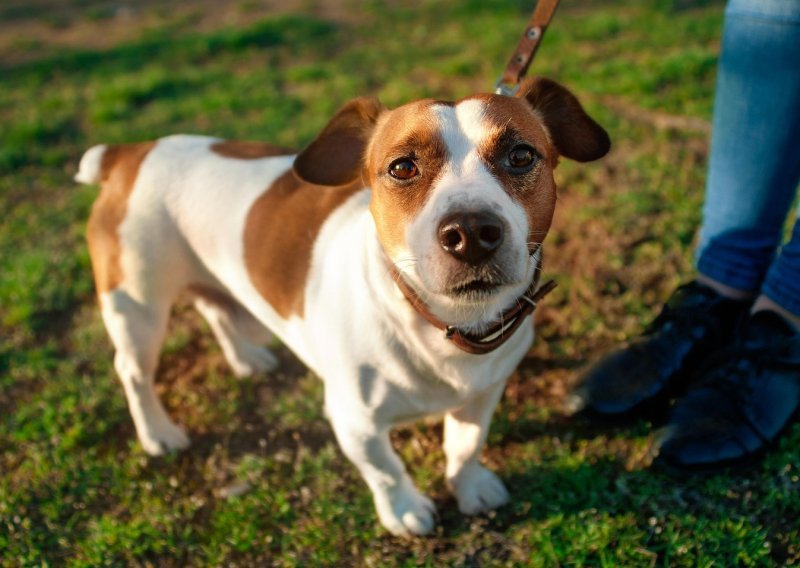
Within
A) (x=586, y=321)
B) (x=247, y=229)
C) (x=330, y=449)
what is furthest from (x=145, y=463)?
(x=586, y=321)

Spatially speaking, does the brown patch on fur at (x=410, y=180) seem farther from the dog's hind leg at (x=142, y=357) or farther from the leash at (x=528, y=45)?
the dog's hind leg at (x=142, y=357)

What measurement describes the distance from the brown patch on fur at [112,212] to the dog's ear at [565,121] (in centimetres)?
153

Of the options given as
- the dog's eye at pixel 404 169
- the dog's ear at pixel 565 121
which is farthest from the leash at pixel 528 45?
the dog's eye at pixel 404 169

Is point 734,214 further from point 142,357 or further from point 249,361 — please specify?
point 142,357

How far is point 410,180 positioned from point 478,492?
1169mm

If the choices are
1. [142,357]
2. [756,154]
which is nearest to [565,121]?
[756,154]

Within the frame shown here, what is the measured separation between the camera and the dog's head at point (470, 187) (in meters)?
1.70

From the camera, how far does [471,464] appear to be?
2432 millimetres

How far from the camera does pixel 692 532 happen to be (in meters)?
2.21

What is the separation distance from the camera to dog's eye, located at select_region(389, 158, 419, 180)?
6.28ft

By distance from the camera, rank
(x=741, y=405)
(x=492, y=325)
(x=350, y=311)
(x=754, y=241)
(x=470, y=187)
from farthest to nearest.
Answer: (x=754, y=241) < (x=741, y=405) < (x=350, y=311) < (x=492, y=325) < (x=470, y=187)

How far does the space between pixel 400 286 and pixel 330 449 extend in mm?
1092

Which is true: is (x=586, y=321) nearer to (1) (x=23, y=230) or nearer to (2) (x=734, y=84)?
(2) (x=734, y=84)

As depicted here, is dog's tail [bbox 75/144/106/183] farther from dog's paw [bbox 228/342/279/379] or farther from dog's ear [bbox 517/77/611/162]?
dog's ear [bbox 517/77/611/162]
